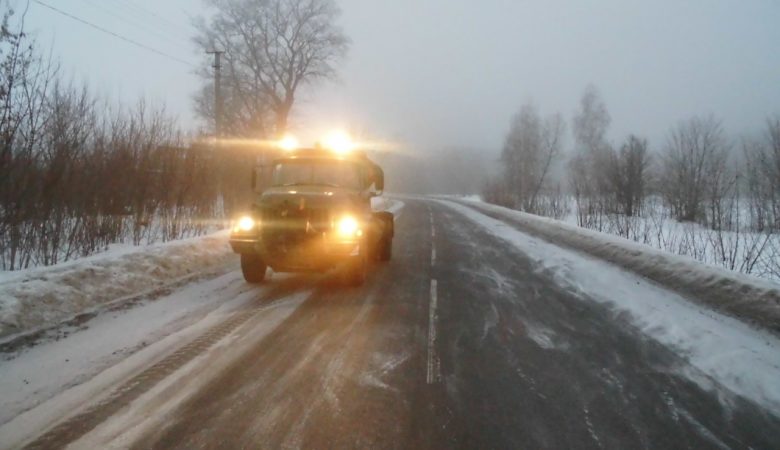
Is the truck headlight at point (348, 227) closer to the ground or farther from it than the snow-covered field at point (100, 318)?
farther from it

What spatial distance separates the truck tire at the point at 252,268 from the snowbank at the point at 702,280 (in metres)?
7.04

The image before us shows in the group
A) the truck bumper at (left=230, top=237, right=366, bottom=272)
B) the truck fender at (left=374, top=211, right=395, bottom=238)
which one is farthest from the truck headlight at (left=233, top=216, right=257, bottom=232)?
the truck fender at (left=374, top=211, right=395, bottom=238)

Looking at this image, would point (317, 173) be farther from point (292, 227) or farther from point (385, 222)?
point (385, 222)

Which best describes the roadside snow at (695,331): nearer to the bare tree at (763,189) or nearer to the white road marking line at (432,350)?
the white road marking line at (432,350)

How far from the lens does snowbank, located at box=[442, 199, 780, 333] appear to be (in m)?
6.50

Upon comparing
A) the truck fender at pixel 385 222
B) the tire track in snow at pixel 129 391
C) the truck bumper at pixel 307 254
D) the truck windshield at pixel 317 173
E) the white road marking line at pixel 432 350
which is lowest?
the tire track in snow at pixel 129 391

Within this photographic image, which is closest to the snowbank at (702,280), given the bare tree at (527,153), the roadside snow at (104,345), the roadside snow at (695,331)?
the roadside snow at (695,331)

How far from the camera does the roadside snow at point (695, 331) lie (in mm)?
4426

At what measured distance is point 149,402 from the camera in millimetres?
3715

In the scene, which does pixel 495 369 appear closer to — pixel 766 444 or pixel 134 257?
pixel 766 444

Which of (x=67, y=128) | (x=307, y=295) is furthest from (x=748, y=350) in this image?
(x=67, y=128)

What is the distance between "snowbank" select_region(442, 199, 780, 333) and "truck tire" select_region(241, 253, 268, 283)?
277 inches

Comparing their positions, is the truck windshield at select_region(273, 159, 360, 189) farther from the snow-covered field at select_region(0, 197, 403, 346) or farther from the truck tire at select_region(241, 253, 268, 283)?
the snow-covered field at select_region(0, 197, 403, 346)

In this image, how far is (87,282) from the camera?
22.1ft
